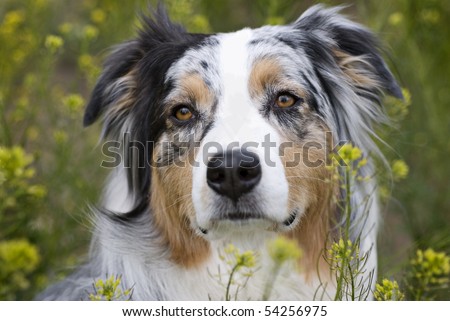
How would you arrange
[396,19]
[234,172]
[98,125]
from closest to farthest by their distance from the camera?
[234,172] < [396,19] < [98,125]

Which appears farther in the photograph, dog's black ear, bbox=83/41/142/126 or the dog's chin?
dog's black ear, bbox=83/41/142/126

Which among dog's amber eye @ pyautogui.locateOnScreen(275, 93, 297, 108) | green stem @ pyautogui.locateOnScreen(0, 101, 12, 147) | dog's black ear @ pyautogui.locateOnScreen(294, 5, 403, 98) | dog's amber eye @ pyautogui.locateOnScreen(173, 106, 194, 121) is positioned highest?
dog's black ear @ pyautogui.locateOnScreen(294, 5, 403, 98)

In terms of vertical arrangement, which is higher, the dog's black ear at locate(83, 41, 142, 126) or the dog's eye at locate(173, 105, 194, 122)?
the dog's black ear at locate(83, 41, 142, 126)

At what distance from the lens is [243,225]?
3256mm

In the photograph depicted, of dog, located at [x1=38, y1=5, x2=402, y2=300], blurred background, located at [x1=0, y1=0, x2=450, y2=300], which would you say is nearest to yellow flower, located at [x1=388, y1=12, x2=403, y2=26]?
blurred background, located at [x1=0, y1=0, x2=450, y2=300]

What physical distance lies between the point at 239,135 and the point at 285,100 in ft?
1.48

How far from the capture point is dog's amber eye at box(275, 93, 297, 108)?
3475 mm

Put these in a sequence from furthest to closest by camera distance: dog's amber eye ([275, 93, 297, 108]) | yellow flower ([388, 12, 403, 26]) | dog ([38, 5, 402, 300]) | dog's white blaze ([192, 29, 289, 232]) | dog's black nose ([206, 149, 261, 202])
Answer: yellow flower ([388, 12, 403, 26]) < dog's amber eye ([275, 93, 297, 108]) < dog ([38, 5, 402, 300]) < dog's white blaze ([192, 29, 289, 232]) < dog's black nose ([206, 149, 261, 202])

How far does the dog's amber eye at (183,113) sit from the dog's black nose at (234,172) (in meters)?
0.54

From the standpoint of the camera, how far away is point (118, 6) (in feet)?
20.1

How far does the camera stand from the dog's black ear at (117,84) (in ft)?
13.1

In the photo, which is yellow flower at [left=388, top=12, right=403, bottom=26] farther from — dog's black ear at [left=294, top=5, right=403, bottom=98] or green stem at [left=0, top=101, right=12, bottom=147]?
green stem at [left=0, top=101, right=12, bottom=147]

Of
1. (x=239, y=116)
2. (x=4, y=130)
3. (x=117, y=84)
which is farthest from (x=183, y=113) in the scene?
(x=4, y=130)

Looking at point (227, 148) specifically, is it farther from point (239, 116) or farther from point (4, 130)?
point (4, 130)
